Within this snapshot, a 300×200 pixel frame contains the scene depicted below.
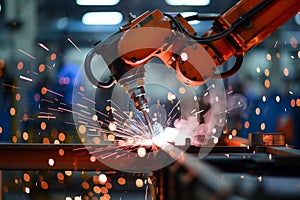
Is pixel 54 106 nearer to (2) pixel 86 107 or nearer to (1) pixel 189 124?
(2) pixel 86 107

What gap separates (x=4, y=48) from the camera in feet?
17.6

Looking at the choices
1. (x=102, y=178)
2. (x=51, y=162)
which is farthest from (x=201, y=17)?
(x=102, y=178)

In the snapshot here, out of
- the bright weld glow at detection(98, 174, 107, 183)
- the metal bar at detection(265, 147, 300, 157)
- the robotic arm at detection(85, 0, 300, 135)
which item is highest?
the robotic arm at detection(85, 0, 300, 135)

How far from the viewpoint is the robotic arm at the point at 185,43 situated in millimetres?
1812

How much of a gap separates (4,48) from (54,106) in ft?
2.43

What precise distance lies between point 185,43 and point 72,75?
352 centimetres

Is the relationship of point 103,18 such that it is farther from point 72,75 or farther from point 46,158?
point 46,158

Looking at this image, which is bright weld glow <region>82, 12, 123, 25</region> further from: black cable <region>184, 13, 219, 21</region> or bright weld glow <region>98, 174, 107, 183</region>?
black cable <region>184, 13, 219, 21</region>

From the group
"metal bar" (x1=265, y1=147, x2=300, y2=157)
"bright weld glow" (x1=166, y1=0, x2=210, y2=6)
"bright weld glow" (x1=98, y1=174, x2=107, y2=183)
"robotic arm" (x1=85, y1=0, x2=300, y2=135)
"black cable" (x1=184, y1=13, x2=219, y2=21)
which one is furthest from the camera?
"bright weld glow" (x1=98, y1=174, x2=107, y2=183)

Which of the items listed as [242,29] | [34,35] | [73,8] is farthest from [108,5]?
[242,29]

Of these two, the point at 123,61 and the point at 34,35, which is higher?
the point at 34,35

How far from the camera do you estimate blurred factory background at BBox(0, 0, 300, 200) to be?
5180 mm

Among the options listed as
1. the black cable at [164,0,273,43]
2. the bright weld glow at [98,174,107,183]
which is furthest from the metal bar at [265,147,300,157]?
the bright weld glow at [98,174,107,183]

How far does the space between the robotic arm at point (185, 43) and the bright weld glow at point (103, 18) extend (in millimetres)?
3295
